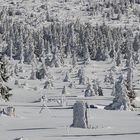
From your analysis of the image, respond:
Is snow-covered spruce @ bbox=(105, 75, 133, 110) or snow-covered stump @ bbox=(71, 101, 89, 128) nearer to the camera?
snow-covered stump @ bbox=(71, 101, 89, 128)

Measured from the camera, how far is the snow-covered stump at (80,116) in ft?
96.2

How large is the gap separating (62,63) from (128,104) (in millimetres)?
145999

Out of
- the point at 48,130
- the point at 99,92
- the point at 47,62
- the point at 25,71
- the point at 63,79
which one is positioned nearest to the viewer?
the point at 48,130

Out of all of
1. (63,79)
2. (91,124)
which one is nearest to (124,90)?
(91,124)

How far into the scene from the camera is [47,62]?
638ft

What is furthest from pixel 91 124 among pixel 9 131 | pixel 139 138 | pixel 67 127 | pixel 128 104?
pixel 128 104

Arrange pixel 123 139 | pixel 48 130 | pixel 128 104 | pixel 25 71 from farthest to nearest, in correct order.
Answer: pixel 25 71 < pixel 128 104 < pixel 48 130 < pixel 123 139

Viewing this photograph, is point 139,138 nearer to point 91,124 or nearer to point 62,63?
point 91,124

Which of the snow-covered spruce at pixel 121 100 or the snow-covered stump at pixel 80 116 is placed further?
the snow-covered spruce at pixel 121 100

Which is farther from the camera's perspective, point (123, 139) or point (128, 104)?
point (128, 104)

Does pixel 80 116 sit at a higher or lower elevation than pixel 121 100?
higher

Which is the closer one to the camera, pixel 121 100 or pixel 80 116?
pixel 80 116

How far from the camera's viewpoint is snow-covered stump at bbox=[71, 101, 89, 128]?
29311 mm

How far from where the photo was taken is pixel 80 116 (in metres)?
29.7
